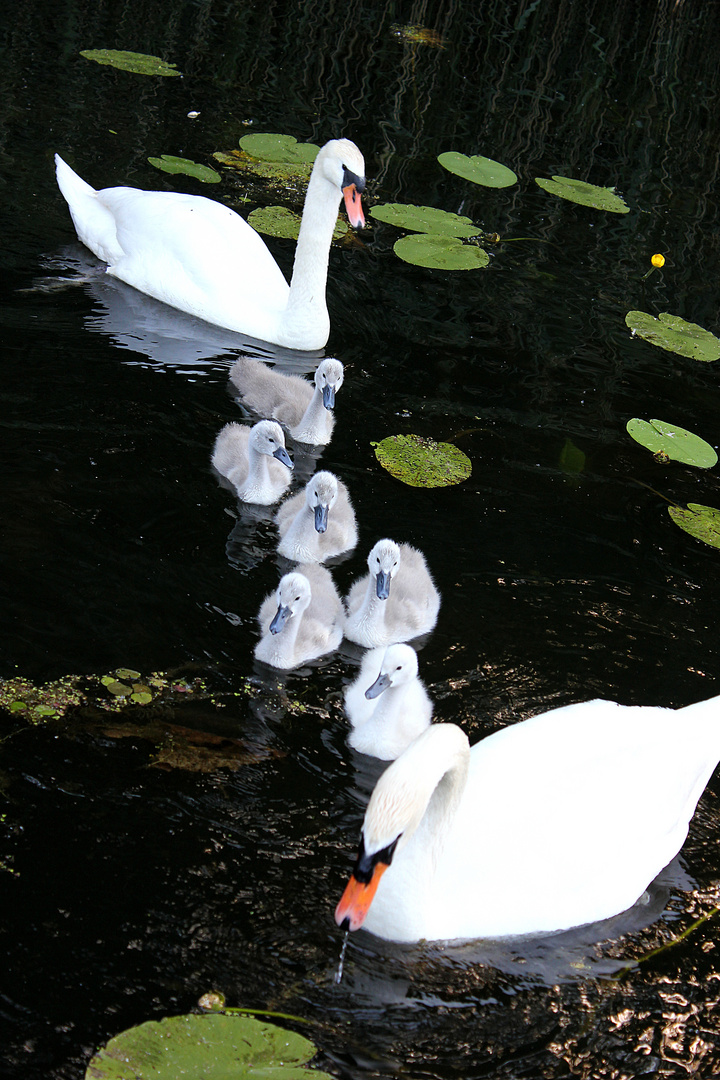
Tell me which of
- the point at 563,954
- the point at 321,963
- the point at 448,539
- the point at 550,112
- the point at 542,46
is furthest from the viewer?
the point at 542,46

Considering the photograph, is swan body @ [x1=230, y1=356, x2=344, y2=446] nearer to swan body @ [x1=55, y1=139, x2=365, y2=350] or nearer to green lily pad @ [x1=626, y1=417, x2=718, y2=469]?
swan body @ [x1=55, y1=139, x2=365, y2=350]

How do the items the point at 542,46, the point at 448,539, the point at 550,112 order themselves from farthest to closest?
1. the point at 542,46
2. the point at 550,112
3. the point at 448,539

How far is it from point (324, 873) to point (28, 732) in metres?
1.06

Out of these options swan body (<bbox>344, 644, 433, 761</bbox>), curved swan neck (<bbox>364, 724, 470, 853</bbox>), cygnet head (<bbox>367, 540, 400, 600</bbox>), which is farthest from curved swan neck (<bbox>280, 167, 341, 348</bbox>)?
curved swan neck (<bbox>364, 724, 470, 853</bbox>)

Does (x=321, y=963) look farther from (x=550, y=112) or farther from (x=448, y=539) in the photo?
(x=550, y=112)

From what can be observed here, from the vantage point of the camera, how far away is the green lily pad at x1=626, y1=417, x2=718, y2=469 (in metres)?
6.09

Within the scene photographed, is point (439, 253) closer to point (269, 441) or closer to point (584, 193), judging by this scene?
point (584, 193)

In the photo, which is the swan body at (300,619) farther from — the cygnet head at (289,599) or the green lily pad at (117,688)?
the green lily pad at (117,688)

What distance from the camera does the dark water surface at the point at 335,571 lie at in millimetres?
3180

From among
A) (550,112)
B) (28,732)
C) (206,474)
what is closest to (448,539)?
(206,474)

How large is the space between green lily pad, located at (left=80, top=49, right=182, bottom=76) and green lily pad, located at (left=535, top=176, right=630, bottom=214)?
331cm

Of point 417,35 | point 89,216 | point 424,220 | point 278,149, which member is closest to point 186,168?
point 278,149

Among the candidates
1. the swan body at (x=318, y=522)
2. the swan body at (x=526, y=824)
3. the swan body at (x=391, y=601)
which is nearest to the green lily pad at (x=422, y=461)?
the swan body at (x=318, y=522)

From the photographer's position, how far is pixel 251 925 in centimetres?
327
